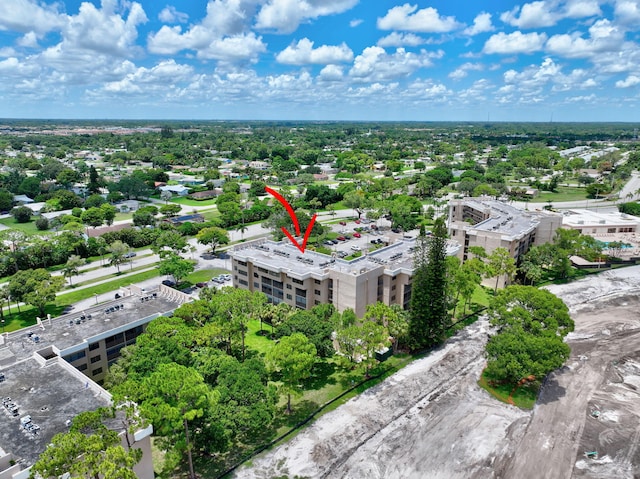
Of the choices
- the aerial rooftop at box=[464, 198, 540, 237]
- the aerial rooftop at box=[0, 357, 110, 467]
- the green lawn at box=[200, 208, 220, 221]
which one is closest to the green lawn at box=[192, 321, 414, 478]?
the aerial rooftop at box=[0, 357, 110, 467]

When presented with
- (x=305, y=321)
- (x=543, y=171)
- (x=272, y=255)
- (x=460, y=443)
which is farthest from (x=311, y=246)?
(x=543, y=171)

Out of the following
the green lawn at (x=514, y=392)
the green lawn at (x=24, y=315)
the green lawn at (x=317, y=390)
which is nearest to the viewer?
the green lawn at (x=317, y=390)

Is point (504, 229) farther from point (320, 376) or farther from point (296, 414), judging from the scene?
point (296, 414)

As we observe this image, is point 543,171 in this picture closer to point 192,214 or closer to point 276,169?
point 276,169

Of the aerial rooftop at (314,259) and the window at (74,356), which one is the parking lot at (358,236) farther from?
the window at (74,356)

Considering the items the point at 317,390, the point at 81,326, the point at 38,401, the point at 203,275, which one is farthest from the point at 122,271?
the point at 317,390

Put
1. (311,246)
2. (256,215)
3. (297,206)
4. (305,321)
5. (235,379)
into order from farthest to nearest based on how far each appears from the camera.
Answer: (297,206) → (256,215) → (311,246) → (305,321) → (235,379)

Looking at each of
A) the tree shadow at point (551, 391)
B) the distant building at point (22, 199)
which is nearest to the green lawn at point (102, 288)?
the tree shadow at point (551, 391)
